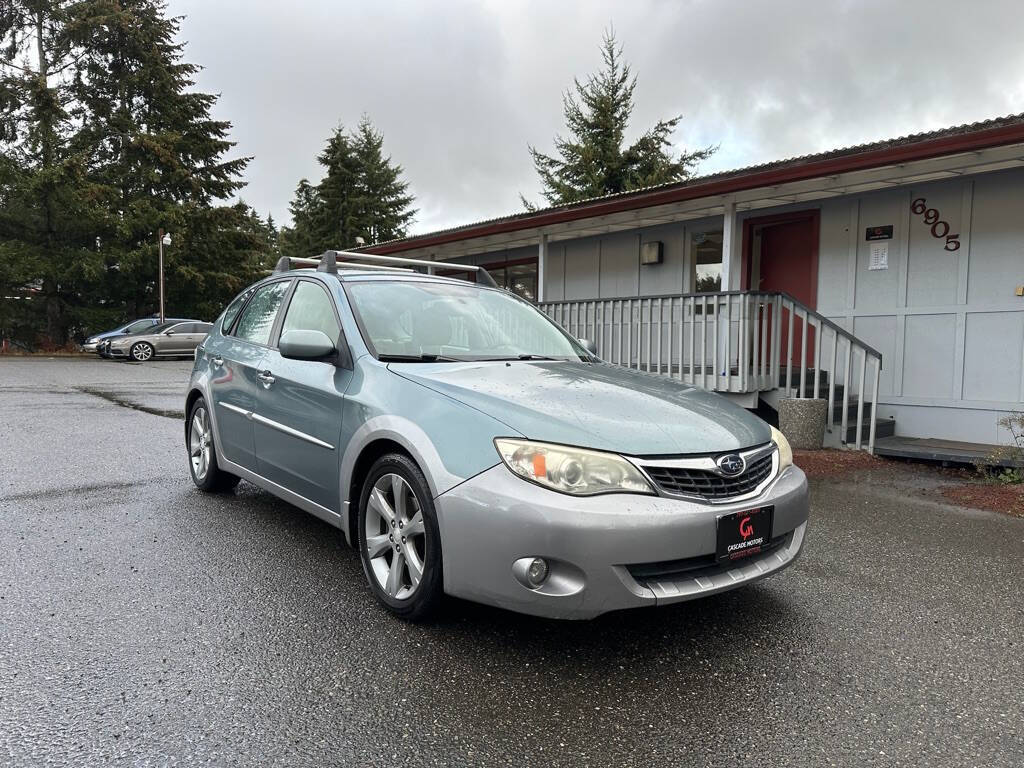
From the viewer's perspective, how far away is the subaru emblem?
8.19 ft

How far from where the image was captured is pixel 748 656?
8.31 ft

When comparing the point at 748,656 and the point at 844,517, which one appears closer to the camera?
the point at 748,656

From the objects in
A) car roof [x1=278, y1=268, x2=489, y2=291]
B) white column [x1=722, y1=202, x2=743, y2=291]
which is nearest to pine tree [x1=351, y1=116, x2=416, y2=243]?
white column [x1=722, y1=202, x2=743, y2=291]

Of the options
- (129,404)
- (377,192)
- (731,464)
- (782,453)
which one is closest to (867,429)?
(782,453)

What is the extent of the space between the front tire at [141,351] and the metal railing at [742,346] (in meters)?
17.7

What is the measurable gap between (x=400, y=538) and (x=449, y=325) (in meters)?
1.25

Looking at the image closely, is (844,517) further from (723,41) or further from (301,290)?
(723,41)

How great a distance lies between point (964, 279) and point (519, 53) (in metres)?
18.2

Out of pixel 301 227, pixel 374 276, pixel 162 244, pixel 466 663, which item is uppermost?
pixel 301 227

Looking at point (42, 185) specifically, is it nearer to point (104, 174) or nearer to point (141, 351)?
point (104, 174)

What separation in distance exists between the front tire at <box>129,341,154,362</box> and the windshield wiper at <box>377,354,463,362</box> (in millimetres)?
21756

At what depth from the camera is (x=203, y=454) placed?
4.75 m

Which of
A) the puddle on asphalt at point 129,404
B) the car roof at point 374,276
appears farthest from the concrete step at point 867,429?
the puddle on asphalt at point 129,404

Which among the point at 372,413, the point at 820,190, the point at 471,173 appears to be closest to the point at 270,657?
the point at 372,413
